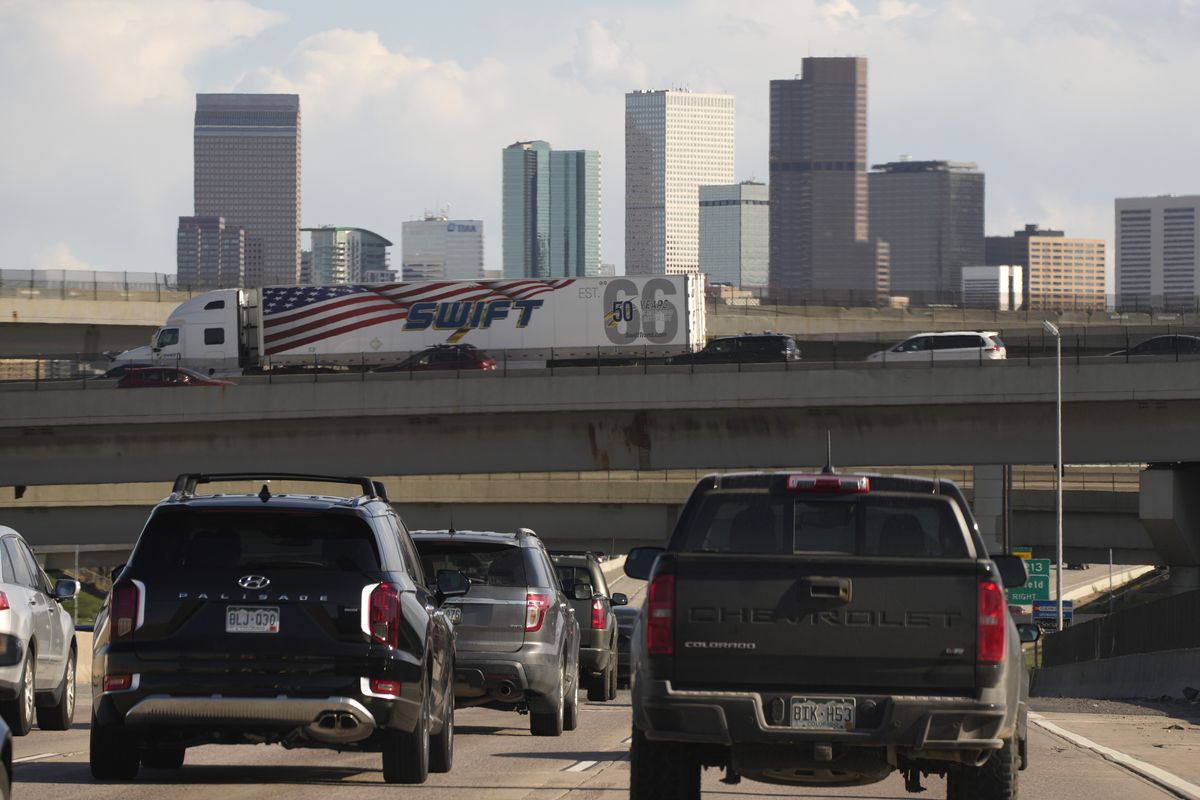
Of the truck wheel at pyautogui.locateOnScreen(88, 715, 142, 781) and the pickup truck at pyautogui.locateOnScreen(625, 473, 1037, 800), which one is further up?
the pickup truck at pyautogui.locateOnScreen(625, 473, 1037, 800)

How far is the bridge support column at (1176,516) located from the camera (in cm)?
5022

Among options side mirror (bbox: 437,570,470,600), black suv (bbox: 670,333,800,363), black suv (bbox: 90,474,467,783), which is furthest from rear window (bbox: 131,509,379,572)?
black suv (bbox: 670,333,800,363)

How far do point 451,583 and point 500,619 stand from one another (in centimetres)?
279

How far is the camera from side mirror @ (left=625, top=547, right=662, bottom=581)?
989 cm

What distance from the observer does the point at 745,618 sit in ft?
29.0

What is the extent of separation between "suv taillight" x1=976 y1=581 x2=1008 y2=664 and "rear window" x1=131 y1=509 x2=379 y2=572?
361 cm

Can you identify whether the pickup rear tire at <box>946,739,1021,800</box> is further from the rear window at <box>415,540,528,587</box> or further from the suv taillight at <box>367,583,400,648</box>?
the rear window at <box>415,540,528,587</box>

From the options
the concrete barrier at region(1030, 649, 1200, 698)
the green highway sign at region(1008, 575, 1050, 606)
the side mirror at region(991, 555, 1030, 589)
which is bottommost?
the green highway sign at region(1008, 575, 1050, 606)

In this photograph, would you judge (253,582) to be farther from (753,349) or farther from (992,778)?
(753,349)

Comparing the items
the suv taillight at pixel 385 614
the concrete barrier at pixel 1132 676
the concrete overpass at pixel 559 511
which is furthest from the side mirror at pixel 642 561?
the concrete overpass at pixel 559 511

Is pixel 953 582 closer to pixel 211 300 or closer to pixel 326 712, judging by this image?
pixel 326 712

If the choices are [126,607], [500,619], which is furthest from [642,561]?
[500,619]

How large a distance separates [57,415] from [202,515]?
41.3 meters

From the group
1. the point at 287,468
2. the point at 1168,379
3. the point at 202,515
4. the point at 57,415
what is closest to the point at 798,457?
the point at 1168,379
